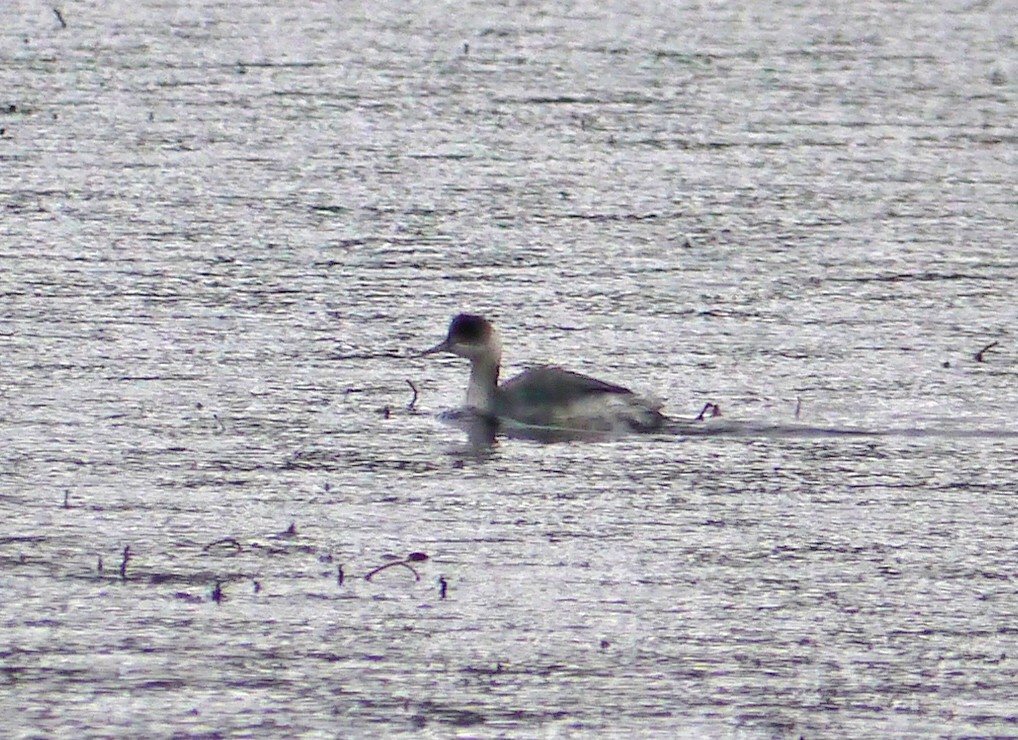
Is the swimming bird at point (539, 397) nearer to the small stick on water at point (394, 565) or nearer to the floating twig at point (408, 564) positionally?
the floating twig at point (408, 564)

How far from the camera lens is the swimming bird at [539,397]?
42.5 feet

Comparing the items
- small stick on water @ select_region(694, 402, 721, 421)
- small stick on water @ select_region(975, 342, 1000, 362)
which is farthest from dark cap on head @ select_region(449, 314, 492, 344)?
small stick on water @ select_region(975, 342, 1000, 362)

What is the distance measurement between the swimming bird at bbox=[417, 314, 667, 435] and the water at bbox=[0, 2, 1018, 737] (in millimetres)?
147

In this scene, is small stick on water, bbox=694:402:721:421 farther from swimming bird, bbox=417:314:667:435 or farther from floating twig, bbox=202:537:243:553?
floating twig, bbox=202:537:243:553

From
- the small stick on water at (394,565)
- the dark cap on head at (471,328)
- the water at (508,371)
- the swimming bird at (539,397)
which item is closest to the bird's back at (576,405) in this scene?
the swimming bird at (539,397)

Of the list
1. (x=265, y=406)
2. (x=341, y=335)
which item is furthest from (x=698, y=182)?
(x=265, y=406)

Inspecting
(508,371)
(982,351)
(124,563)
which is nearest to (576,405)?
(508,371)

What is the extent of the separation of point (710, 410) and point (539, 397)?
876mm

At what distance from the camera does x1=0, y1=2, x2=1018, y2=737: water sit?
915cm

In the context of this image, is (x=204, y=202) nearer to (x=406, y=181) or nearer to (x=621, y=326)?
(x=406, y=181)

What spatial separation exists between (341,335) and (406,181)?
15.2 ft

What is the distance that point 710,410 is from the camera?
13266 millimetres

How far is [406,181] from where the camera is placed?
63.6ft

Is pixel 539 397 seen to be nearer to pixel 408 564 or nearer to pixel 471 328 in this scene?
pixel 471 328
